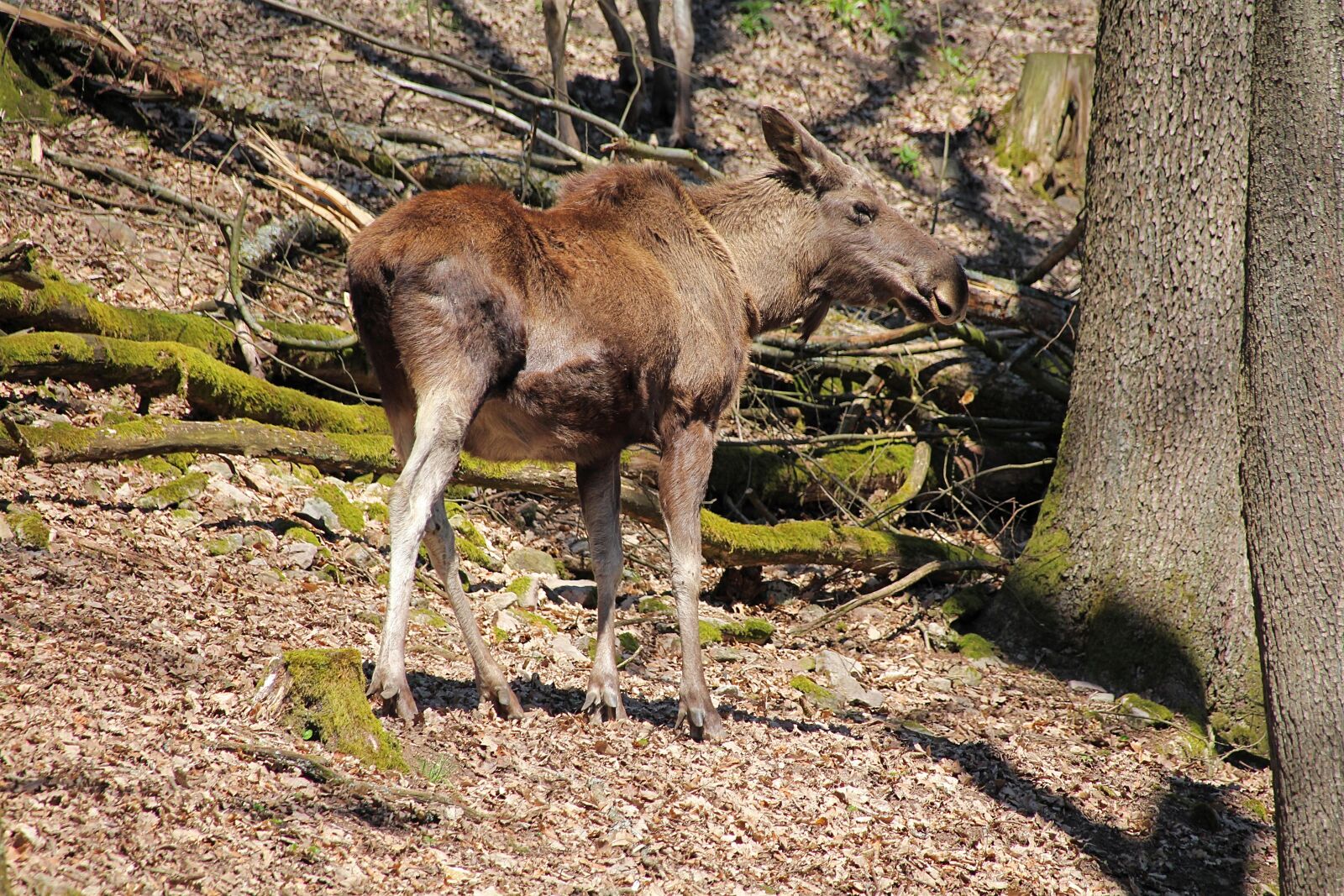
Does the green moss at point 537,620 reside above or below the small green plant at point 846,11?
below

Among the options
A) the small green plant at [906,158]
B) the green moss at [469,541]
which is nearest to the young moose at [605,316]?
the green moss at [469,541]

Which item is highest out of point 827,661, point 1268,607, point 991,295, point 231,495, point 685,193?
point 685,193

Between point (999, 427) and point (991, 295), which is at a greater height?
point (991, 295)

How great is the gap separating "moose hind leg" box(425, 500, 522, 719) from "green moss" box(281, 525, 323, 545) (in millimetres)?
2297

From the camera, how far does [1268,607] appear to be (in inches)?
170

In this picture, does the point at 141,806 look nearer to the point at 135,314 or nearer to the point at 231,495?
the point at 231,495

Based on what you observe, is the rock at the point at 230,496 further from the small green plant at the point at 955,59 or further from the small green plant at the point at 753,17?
the small green plant at the point at 955,59

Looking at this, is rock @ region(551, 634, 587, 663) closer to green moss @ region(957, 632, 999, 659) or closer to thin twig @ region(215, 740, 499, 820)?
thin twig @ region(215, 740, 499, 820)

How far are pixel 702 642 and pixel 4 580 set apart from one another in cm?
427

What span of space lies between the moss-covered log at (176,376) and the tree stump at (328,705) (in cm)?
364

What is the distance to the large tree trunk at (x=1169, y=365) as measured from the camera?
727cm

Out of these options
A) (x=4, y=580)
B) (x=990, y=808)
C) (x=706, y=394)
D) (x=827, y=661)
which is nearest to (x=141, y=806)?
(x=4, y=580)

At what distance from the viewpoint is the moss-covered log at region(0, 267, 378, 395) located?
24.3 ft

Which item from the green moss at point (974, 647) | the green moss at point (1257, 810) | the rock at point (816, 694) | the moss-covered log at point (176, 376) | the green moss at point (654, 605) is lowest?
the green moss at point (1257, 810)
